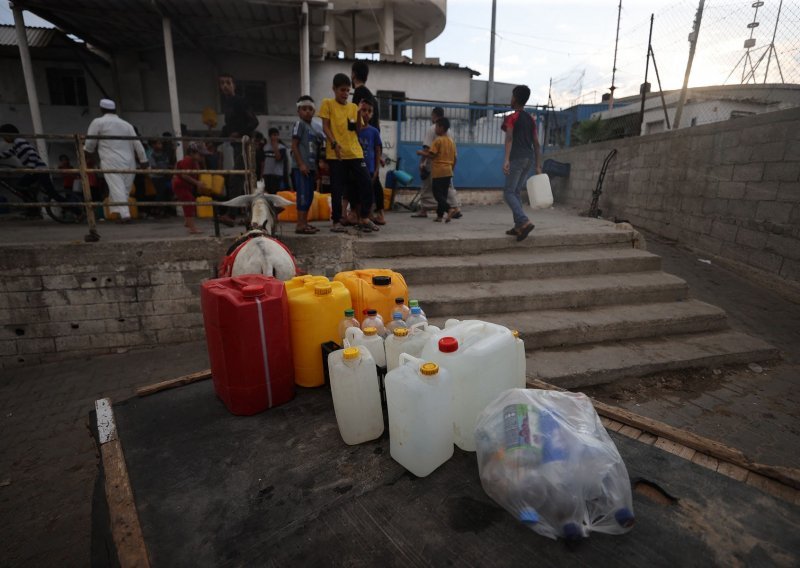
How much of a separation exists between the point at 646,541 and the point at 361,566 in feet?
2.87

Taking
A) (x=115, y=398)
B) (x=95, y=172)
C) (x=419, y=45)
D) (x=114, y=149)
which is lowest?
(x=115, y=398)

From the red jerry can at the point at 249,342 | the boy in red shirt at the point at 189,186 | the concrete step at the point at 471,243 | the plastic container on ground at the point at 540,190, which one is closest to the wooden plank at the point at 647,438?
the red jerry can at the point at 249,342

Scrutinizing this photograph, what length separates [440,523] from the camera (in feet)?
4.35

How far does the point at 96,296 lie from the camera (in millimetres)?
4793

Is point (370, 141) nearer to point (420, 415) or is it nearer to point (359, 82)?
point (359, 82)

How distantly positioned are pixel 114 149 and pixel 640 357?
298 inches

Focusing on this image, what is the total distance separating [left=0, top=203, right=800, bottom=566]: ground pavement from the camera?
2.78 meters

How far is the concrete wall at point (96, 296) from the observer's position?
4609mm

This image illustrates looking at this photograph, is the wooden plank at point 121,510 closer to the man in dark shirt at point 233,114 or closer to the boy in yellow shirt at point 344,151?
the boy in yellow shirt at point 344,151

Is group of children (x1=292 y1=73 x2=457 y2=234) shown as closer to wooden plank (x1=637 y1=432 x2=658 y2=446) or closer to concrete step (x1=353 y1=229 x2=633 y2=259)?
concrete step (x1=353 y1=229 x2=633 y2=259)

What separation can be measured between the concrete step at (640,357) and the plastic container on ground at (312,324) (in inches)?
82.6

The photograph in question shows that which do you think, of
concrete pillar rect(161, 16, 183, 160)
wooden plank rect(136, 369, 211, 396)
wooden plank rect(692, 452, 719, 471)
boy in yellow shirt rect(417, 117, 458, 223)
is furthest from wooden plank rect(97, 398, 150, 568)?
concrete pillar rect(161, 16, 183, 160)

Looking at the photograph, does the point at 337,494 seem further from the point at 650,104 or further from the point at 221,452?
the point at 650,104

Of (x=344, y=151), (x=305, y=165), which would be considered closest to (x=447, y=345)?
(x=344, y=151)
